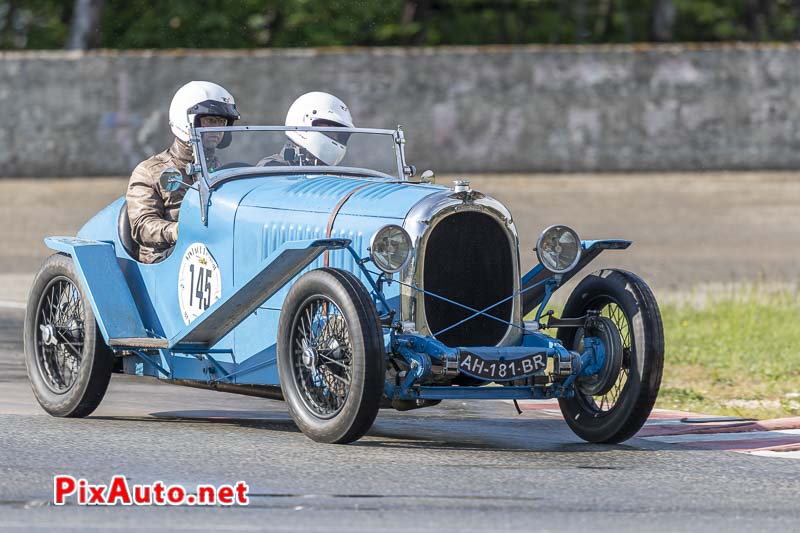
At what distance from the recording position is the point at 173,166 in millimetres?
9312

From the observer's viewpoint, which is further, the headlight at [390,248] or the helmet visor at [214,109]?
the helmet visor at [214,109]

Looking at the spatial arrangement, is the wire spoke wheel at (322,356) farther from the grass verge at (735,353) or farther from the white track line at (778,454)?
the grass verge at (735,353)

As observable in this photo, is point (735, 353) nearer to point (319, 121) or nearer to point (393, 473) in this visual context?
point (319, 121)

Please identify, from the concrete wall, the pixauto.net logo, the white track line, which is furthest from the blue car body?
the concrete wall

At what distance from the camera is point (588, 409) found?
8320 millimetres

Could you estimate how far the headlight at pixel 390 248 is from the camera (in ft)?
24.8

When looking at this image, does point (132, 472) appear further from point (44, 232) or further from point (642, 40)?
point (642, 40)

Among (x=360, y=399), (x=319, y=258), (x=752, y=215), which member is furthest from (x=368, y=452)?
(x=752, y=215)

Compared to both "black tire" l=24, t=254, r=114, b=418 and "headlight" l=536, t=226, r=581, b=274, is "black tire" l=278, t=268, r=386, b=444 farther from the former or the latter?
"black tire" l=24, t=254, r=114, b=418

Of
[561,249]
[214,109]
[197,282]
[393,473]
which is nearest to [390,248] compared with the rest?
[561,249]

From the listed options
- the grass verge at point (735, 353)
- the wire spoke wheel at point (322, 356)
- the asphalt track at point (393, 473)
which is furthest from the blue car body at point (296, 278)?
the grass verge at point (735, 353)

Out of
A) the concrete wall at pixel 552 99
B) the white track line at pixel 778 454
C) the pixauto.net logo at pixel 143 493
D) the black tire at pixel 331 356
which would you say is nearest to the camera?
the pixauto.net logo at pixel 143 493

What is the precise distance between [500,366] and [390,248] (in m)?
0.74

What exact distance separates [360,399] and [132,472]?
1081 millimetres
